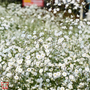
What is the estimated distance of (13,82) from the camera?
255 cm

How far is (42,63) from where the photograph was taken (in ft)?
8.64

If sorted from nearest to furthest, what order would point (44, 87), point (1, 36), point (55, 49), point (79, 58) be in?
1. point (44, 87)
2. point (79, 58)
3. point (55, 49)
4. point (1, 36)

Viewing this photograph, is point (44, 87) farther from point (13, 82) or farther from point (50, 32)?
point (50, 32)

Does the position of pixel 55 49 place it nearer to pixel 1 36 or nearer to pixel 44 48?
pixel 44 48

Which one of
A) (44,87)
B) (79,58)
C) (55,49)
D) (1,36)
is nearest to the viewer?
(44,87)

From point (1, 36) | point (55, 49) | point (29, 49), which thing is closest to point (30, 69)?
point (29, 49)

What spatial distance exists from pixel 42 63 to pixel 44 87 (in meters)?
0.37

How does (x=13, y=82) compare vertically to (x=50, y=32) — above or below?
below

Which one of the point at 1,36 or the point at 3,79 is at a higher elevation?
the point at 1,36

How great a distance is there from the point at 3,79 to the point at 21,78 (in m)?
0.27

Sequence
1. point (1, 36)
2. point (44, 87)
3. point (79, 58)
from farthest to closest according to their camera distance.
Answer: point (1, 36) < point (79, 58) < point (44, 87)

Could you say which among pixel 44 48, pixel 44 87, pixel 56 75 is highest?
pixel 44 48

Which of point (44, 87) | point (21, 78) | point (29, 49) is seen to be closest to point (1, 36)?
point (29, 49)

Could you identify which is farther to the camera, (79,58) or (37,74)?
(79,58)
